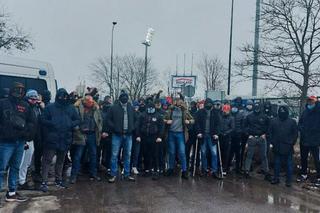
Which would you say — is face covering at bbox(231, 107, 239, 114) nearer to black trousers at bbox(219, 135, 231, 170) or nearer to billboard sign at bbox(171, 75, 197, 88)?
black trousers at bbox(219, 135, 231, 170)

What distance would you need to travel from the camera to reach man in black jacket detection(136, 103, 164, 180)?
10023 millimetres

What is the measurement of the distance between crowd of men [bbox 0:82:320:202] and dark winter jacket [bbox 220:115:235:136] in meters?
0.03

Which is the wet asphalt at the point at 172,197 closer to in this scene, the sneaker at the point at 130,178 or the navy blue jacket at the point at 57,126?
the sneaker at the point at 130,178

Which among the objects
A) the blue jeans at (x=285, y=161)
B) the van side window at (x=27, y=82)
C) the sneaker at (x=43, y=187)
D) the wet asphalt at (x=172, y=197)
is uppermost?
the van side window at (x=27, y=82)

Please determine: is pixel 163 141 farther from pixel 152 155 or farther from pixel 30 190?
pixel 30 190

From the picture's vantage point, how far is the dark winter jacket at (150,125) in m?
10.0

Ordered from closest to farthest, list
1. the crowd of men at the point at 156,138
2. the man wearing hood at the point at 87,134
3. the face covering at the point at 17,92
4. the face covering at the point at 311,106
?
1. the face covering at the point at 17,92
2. the crowd of men at the point at 156,138
3. the man wearing hood at the point at 87,134
4. the face covering at the point at 311,106

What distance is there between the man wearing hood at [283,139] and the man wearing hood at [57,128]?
4697 mm

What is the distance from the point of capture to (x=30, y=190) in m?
8.14

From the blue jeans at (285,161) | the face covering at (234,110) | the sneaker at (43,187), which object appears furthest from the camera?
the face covering at (234,110)

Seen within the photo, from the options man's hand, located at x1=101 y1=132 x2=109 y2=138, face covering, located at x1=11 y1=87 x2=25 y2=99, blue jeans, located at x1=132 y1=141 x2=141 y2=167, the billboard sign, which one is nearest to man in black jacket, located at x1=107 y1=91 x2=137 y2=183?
man's hand, located at x1=101 y1=132 x2=109 y2=138

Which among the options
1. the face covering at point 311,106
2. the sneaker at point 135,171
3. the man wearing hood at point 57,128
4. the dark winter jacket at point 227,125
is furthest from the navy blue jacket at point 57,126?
the face covering at point 311,106

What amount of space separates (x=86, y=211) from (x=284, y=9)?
39.9 ft

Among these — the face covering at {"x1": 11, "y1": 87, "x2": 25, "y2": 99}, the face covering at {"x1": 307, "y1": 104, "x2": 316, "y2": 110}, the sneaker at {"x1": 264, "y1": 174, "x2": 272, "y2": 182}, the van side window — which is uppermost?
the van side window
